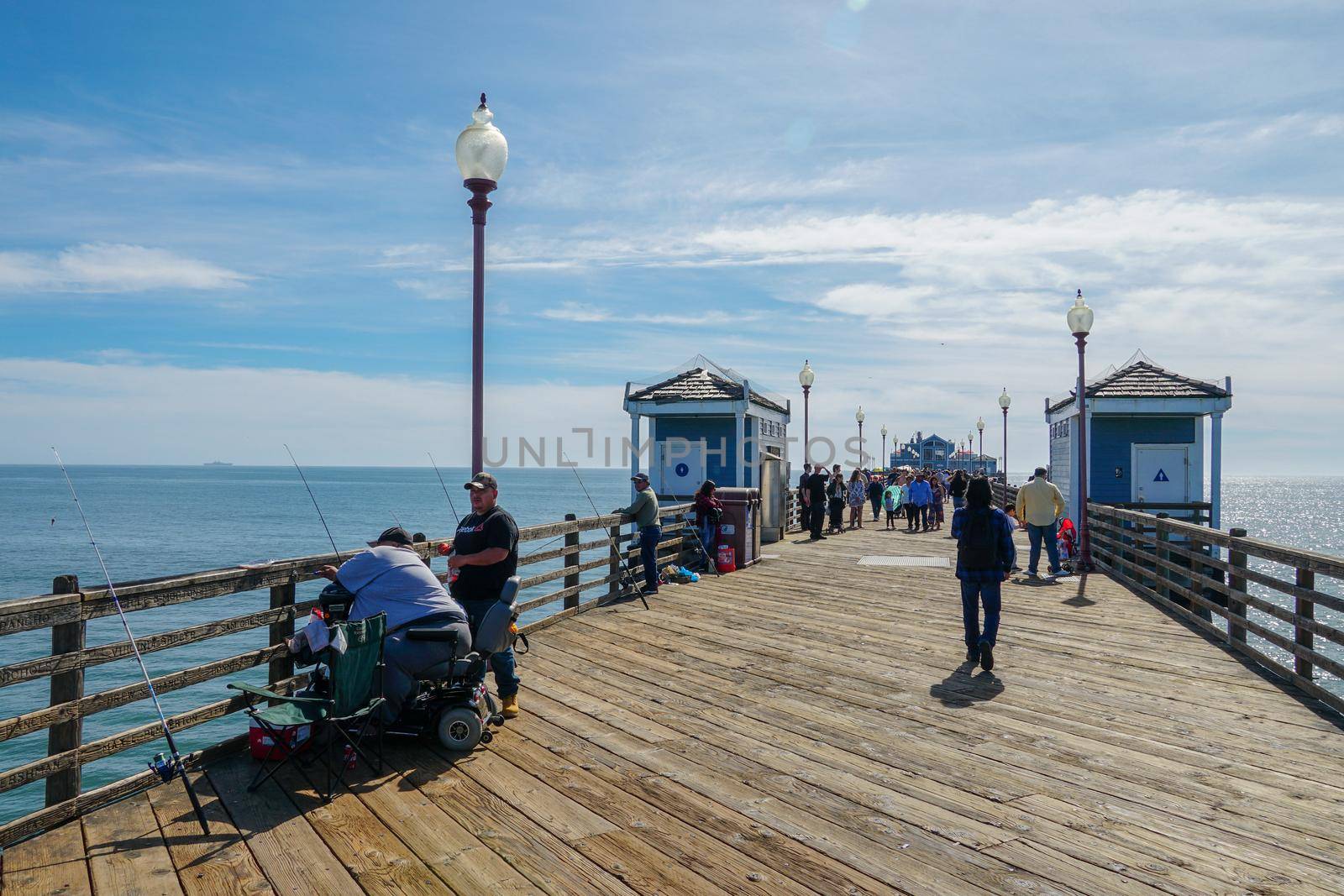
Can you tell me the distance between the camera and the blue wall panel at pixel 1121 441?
681 inches

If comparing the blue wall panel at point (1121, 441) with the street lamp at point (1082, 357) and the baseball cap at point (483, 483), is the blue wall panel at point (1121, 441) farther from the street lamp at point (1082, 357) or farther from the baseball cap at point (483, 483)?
the baseball cap at point (483, 483)

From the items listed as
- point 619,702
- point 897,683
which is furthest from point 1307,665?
point 619,702

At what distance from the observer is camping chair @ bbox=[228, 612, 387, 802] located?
14.8ft

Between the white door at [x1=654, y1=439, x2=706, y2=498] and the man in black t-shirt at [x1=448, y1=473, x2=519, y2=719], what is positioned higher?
the white door at [x1=654, y1=439, x2=706, y2=498]

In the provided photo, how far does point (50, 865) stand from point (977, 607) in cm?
686

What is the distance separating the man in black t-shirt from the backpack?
4.15 meters

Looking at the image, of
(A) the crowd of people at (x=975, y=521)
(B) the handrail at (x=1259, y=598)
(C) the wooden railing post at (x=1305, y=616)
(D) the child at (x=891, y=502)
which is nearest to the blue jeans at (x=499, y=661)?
(A) the crowd of people at (x=975, y=521)

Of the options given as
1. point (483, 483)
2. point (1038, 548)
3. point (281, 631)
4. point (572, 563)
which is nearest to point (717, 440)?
point (1038, 548)

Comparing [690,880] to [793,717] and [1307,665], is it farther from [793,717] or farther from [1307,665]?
[1307,665]

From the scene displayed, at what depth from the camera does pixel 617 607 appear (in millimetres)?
10617

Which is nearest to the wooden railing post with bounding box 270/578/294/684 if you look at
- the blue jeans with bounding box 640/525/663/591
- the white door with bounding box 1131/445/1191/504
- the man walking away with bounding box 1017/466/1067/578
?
the blue jeans with bounding box 640/525/663/591

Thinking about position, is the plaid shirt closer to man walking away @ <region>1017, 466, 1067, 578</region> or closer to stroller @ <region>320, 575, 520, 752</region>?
stroller @ <region>320, 575, 520, 752</region>

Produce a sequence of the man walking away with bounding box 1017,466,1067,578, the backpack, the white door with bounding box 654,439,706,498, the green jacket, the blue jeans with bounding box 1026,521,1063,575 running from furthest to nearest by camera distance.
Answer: the white door with bounding box 654,439,706,498
the blue jeans with bounding box 1026,521,1063,575
the man walking away with bounding box 1017,466,1067,578
the green jacket
the backpack

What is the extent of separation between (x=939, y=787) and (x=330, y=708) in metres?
→ 3.40
